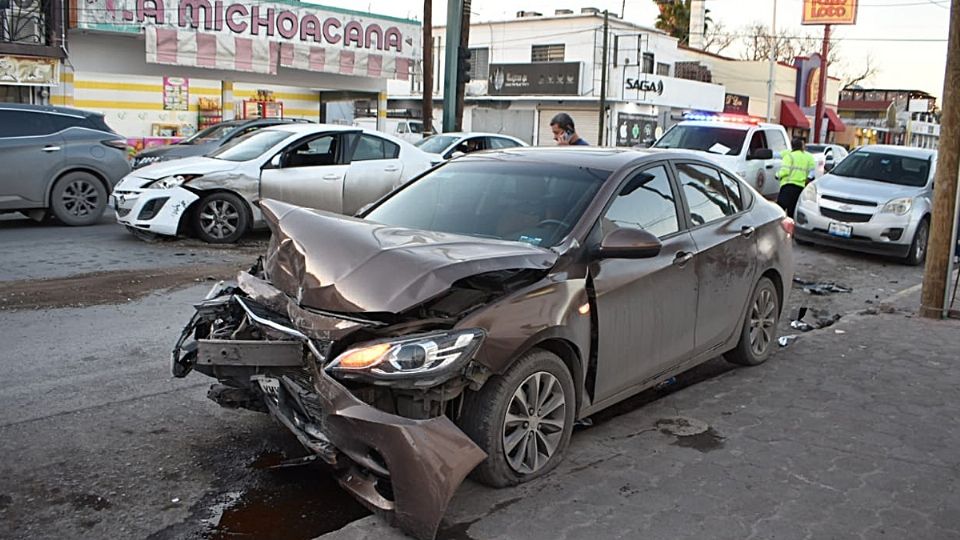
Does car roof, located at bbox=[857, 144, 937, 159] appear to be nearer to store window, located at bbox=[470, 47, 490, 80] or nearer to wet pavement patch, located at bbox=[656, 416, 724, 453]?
wet pavement patch, located at bbox=[656, 416, 724, 453]

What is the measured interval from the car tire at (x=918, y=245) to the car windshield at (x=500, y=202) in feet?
30.7

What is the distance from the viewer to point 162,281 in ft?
29.3

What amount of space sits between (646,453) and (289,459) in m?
1.88

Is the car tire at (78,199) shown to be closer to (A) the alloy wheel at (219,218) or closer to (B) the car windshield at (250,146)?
(B) the car windshield at (250,146)

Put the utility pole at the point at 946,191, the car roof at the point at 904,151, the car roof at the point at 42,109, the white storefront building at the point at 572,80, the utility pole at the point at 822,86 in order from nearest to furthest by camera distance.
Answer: the utility pole at the point at 946,191, the car roof at the point at 42,109, the car roof at the point at 904,151, the white storefront building at the point at 572,80, the utility pole at the point at 822,86

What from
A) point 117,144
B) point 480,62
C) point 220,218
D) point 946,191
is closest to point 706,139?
point 946,191

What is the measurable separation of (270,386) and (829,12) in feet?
179

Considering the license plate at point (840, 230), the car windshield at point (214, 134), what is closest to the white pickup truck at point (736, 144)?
the license plate at point (840, 230)

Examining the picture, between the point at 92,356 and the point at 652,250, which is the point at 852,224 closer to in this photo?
the point at 652,250

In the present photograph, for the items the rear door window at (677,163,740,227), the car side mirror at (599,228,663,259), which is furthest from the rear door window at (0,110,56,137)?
the car side mirror at (599,228,663,259)

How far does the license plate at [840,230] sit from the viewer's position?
42.3ft

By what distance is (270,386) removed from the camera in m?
4.06

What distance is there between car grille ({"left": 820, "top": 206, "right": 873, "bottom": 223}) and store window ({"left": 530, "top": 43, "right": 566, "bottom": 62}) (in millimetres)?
Answer: 32046

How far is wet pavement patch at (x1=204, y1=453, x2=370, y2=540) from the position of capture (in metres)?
3.89
